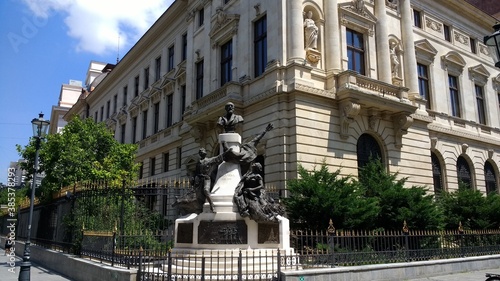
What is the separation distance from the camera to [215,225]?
9.77 m

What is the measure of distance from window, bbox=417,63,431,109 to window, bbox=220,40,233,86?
12250 mm

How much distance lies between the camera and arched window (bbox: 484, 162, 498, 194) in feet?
98.7

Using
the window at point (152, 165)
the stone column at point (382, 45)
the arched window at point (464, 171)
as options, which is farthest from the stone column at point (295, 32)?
the window at point (152, 165)

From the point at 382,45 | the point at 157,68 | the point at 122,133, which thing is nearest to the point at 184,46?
the point at 157,68

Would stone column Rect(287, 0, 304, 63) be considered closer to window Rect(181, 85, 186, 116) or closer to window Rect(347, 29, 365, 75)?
window Rect(347, 29, 365, 75)

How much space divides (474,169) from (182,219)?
2482 centimetres

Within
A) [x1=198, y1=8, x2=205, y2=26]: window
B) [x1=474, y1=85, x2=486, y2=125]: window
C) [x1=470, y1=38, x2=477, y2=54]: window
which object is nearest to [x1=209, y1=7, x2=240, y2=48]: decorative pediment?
[x1=198, y1=8, x2=205, y2=26]: window

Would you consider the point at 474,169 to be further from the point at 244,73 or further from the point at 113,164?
the point at 113,164

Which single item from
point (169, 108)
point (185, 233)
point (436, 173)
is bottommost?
point (185, 233)

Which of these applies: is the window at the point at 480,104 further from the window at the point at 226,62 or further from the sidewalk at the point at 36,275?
the sidewalk at the point at 36,275

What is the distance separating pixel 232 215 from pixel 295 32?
12200 mm

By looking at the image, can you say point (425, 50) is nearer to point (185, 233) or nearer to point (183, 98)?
point (183, 98)

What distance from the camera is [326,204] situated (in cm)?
1430

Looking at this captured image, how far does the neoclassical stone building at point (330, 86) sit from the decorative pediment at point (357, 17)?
0.08m
